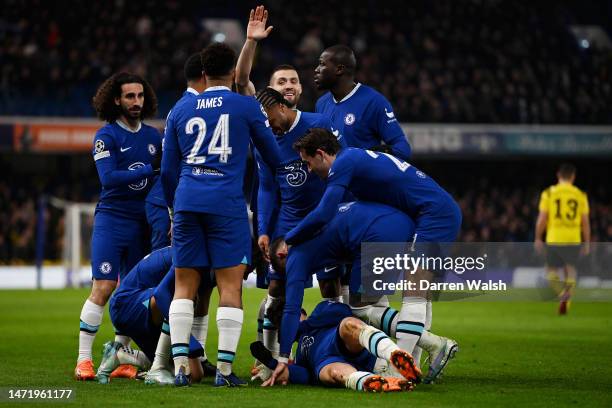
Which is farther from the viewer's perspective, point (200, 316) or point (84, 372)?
point (200, 316)

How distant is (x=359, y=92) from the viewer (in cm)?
908

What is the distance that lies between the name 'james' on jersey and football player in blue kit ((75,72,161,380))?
1175mm

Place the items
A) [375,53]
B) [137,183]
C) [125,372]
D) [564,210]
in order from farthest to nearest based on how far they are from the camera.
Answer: [375,53]
[564,210]
[137,183]
[125,372]

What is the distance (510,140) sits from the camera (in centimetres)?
3164

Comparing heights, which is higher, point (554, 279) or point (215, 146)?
point (215, 146)

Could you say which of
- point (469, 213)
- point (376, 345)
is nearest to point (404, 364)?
point (376, 345)

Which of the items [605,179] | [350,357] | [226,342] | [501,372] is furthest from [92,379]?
[605,179]

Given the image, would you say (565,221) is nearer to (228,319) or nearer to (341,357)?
(341,357)

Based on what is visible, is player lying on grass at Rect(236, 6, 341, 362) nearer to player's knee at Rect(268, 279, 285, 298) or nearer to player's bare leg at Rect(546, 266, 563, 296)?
player's knee at Rect(268, 279, 285, 298)

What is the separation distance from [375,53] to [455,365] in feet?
77.3

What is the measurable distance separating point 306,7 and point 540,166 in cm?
916

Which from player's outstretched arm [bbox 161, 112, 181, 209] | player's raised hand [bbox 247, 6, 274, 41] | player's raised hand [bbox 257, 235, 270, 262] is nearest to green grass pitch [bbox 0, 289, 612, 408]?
player's raised hand [bbox 257, 235, 270, 262]

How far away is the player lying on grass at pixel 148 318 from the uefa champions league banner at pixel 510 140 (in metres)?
22.8

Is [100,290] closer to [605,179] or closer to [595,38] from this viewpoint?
[605,179]
